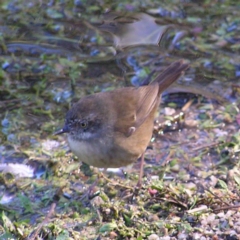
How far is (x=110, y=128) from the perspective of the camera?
19.1 feet

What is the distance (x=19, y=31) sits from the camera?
9117 mm

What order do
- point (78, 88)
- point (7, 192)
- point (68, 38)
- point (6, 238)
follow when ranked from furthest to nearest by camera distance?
point (68, 38)
point (78, 88)
point (7, 192)
point (6, 238)

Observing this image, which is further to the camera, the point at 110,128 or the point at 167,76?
the point at 167,76

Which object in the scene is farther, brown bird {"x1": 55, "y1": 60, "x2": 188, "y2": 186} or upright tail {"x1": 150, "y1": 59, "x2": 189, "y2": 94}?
upright tail {"x1": 150, "y1": 59, "x2": 189, "y2": 94}

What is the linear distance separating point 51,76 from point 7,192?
243 cm

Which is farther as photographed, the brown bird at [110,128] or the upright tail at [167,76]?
the upright tail at [167,76]

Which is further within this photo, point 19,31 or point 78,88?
point 19,31

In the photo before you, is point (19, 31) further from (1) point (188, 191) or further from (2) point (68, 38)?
(1) point (188, 191)

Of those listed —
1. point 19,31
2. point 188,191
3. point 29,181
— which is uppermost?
point 188,191

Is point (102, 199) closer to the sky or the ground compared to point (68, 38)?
closer to the sky

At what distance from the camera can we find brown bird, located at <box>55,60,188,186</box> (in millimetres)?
5676

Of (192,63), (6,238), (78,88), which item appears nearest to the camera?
(6,238)

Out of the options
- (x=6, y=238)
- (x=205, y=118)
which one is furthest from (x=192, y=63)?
(x=6, y=238)

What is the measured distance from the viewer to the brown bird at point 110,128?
568cm
